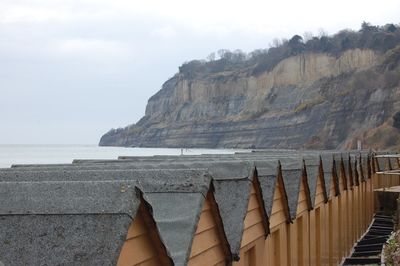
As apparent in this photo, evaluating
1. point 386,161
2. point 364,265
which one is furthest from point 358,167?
point 386,161

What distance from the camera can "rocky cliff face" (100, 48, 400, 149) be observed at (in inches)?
4094

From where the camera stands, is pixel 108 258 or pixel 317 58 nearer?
pixel 108 258

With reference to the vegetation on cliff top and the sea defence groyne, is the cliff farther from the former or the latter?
the sea defence groyne

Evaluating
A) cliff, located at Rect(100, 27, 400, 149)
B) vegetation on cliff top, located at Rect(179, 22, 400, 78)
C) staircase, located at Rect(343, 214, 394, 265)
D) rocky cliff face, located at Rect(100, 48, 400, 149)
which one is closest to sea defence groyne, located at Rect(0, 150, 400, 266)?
staircase, located at Rect(343, 214, 394, 265)

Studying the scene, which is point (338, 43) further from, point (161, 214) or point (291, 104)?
point (161, 214)

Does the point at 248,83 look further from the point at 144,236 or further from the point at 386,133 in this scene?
the point at 144,236

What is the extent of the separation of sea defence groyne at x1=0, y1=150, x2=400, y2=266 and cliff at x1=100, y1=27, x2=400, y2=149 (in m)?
67.5

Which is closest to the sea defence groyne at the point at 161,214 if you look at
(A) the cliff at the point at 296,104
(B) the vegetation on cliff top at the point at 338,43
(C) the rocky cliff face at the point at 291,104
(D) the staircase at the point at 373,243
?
(D) the staircase at the point at 373,243

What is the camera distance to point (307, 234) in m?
13.4

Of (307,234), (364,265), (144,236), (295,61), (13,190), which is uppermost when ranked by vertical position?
(295,61)

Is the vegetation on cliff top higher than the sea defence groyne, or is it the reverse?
the vegetation on cliff top

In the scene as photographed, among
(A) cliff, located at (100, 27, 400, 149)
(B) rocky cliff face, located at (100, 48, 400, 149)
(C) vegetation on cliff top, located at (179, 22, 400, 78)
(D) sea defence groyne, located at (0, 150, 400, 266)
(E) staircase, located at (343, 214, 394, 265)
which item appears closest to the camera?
(D) sea defence groyne, located at (0, 150, 400, 266)

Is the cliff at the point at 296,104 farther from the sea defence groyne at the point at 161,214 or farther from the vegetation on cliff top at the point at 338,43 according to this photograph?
the sea defence groyne at the point at 161,214

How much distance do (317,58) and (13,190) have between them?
155 meters
